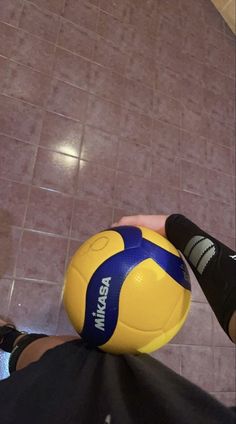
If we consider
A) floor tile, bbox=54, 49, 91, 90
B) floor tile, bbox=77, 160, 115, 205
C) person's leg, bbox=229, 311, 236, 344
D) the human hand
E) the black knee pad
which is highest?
floor tile, bbox=54, 49, 91, 90

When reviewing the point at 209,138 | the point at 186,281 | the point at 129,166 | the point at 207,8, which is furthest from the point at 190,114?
the point at 186,281

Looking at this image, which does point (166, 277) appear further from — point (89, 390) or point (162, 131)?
point (162, 131)

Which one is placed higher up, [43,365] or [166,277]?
[166,277]

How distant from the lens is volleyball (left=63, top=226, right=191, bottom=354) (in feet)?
2.02

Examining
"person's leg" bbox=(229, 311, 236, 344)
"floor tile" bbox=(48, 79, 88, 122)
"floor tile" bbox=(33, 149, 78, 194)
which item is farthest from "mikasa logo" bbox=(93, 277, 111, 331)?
"floor tile" bbox=(48, 79, 88, 122)

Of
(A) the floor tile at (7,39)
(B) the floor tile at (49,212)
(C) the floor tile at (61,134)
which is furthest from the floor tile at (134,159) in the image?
(A) the floor tile at (7,39)

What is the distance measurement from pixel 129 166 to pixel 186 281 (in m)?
0.70

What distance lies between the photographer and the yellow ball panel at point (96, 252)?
2.10 ft

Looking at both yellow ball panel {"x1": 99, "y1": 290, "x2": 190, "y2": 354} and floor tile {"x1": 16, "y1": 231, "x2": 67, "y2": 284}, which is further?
floor tile {"x1": 16, "y1": 231, "x2": 67, "y2": 284}

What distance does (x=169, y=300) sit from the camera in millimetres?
640

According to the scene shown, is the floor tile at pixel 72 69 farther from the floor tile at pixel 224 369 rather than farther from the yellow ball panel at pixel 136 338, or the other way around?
the floor tile at pixel 224 369

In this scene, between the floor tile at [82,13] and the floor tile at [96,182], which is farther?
the floor tile at [82,13]

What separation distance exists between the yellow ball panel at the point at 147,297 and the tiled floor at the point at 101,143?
460 millimetres

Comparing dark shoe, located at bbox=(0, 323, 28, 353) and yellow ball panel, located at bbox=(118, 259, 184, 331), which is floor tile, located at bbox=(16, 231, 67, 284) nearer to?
dark shoe, located at bbox=(0, 323, 28, 353)
